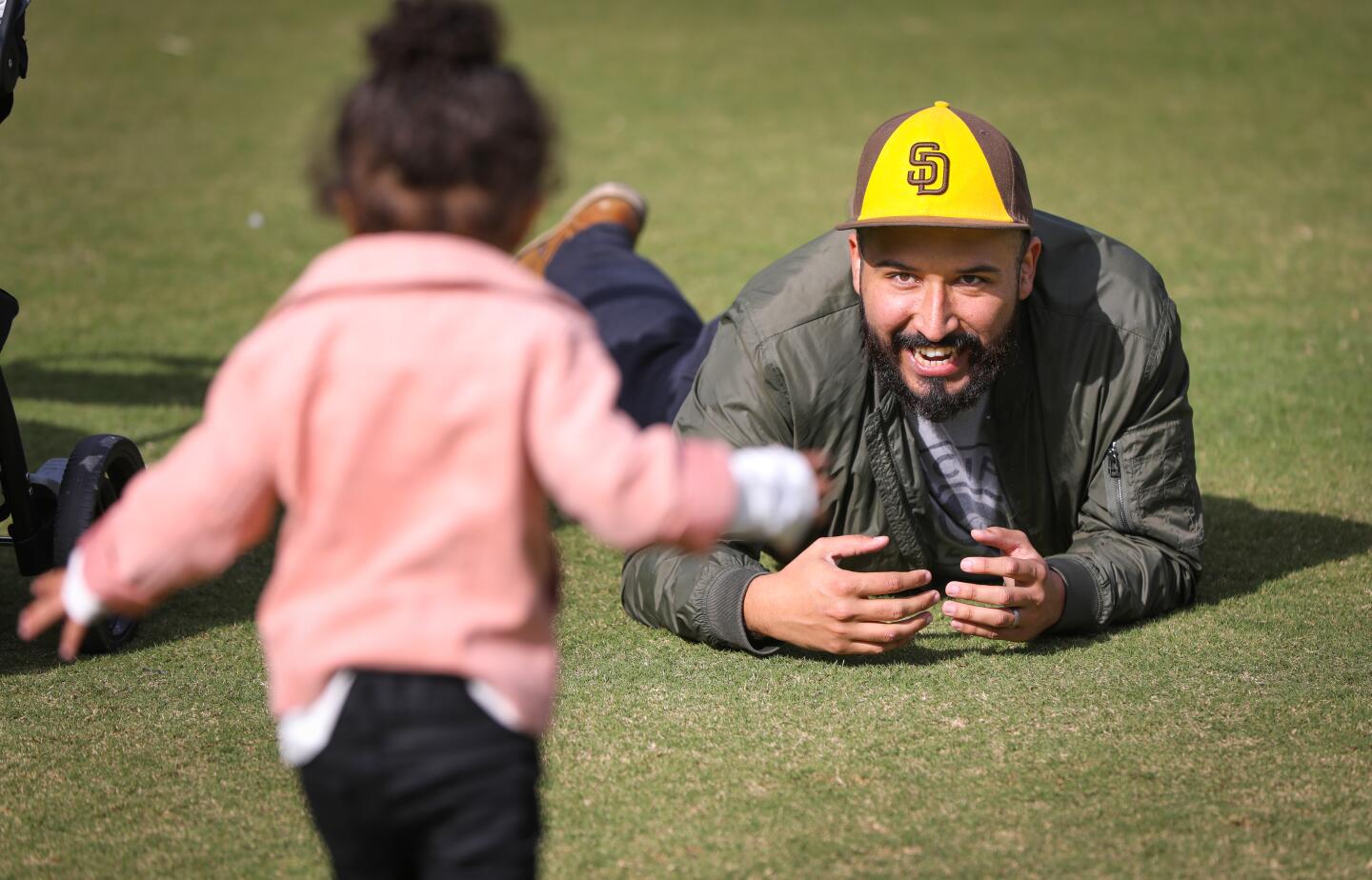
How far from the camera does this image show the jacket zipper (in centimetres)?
319

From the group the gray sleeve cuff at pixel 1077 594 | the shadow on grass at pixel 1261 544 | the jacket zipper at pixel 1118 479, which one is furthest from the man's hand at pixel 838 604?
the shadow on grass at pixel 1261 544

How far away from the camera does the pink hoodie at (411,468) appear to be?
1.55 metres

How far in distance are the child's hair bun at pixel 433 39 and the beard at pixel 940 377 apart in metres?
1.56

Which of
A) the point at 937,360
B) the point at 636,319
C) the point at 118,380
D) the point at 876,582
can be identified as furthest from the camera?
the point at 118,380

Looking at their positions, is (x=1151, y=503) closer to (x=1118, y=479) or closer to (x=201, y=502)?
(x=1118, y=479)

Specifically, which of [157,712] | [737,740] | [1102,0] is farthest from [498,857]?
[1102,0]

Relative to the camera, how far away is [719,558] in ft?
10.2

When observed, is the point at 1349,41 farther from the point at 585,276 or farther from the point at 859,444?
the point at 859,444

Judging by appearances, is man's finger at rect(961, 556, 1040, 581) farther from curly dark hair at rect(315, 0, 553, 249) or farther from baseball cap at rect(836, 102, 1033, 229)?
curly dark hair at rect(315, 0, 553, 249)

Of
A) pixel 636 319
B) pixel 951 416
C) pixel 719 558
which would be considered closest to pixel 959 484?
pixel 951 416

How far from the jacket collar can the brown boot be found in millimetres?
3638

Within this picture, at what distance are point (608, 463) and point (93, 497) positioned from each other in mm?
1973

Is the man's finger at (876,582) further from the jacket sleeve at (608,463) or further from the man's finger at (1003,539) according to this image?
the jacket sleeve at (608,463)

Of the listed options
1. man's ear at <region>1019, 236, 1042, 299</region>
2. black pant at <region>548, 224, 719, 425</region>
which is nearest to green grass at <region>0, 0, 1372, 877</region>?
black pant at <region>548, 224, 719, 425</region>
